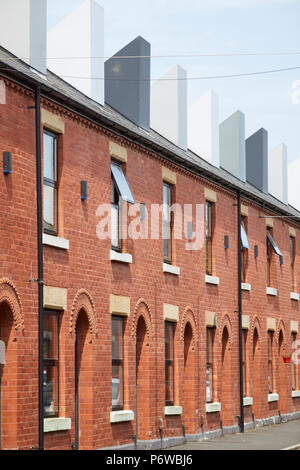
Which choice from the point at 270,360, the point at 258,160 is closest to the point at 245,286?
the point at 270,360

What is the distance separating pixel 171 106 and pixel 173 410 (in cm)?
941

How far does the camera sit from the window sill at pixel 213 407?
1091 inches

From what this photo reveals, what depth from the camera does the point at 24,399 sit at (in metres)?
17.6

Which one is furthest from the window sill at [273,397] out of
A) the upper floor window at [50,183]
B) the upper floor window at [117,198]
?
the upper floor window at [50,183]

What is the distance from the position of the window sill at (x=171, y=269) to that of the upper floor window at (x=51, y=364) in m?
5.90

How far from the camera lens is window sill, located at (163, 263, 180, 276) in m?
24.8

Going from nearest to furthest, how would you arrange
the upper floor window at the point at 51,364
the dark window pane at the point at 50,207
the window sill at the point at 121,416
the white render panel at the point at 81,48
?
1. the upper floor window at the point at 51,364
2. the dark window pane at the point at 50,207
3. the window sill at the point at 121,416
4. the white render panel at the point at 81,48

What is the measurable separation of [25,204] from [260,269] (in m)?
17.0

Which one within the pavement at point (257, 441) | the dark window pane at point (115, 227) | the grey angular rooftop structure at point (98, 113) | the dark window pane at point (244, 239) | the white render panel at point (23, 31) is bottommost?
the pavement at point (257, 441)

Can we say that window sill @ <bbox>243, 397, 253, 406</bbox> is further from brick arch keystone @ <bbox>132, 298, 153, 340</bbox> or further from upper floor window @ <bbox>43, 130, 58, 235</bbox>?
upper floor window @ <bbox>43, 130, 58, 235</bbox>

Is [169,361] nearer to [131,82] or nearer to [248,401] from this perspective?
[248,401]

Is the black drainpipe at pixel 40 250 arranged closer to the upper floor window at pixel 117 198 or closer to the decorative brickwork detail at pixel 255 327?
the upper floor window at pixel 117 198
